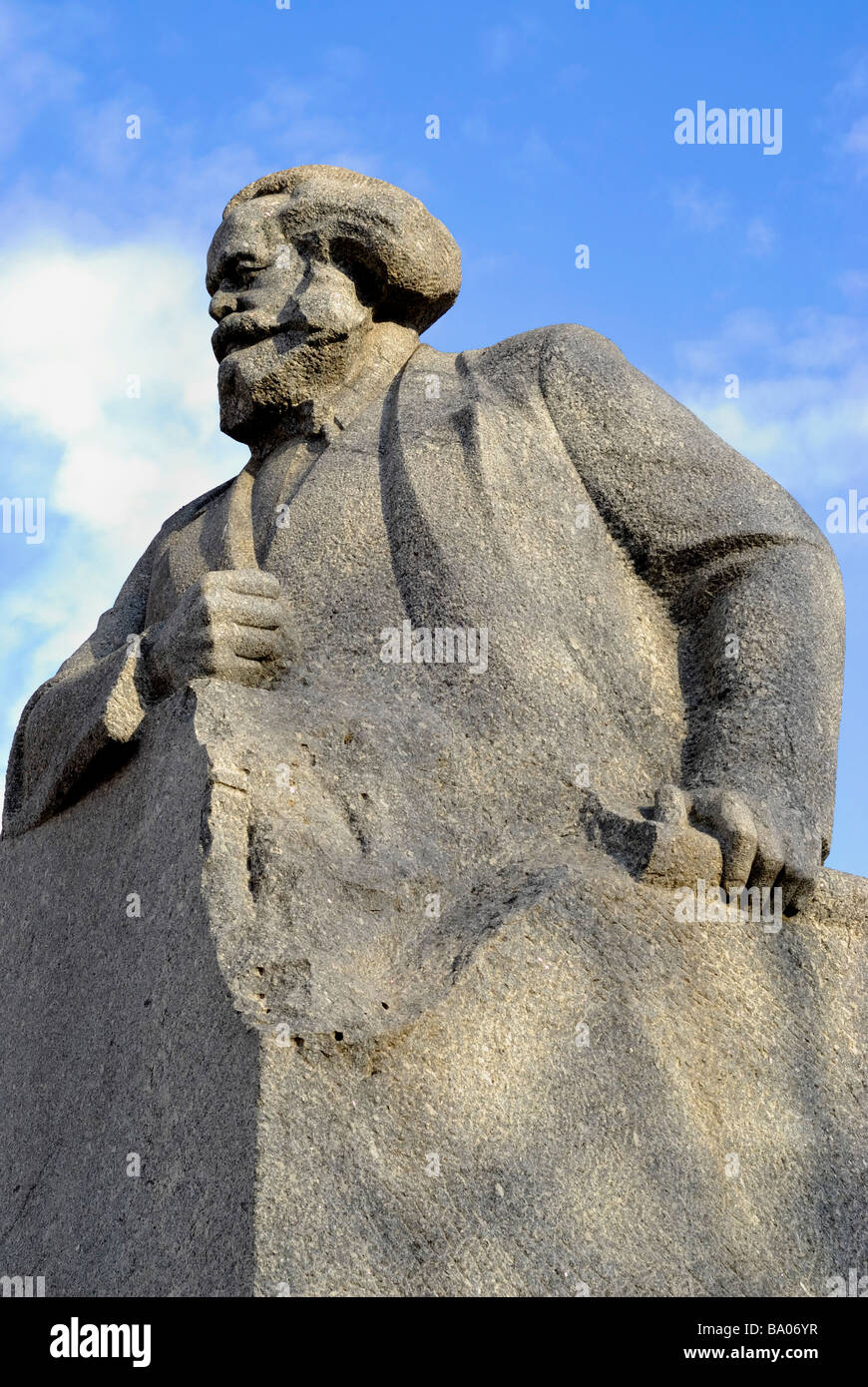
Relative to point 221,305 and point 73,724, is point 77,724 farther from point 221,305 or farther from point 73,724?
point 221,305

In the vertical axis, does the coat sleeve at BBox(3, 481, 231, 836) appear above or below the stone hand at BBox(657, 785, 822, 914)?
above

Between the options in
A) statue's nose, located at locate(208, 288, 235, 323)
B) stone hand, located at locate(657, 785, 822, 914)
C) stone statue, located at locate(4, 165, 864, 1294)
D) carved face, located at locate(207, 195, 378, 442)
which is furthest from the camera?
statue's nose, located at locate(208, 288, 235, 323)

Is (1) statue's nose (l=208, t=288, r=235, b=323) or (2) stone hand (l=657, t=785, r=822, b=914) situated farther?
(1) statue's nose (l=208, t=288, r=235, b=323)

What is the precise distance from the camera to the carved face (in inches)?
211

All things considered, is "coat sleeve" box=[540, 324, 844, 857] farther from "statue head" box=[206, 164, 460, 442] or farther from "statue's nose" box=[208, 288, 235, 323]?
"statue's nose" box=[208, 288, 235, 323]

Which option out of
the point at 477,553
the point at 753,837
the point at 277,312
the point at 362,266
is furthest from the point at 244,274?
the point at 753,837

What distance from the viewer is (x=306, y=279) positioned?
17.9ft

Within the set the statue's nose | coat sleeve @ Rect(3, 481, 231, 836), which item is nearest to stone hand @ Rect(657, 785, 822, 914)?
coat sleeve @ Rect(3, 481, 231, 836)

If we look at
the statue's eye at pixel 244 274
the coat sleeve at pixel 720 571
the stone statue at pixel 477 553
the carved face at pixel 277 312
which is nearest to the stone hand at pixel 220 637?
the stone statue at pixel 477 553

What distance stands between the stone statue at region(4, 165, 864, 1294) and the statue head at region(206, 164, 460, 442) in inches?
0.4

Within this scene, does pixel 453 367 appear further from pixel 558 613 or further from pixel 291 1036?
pixel 291 1036

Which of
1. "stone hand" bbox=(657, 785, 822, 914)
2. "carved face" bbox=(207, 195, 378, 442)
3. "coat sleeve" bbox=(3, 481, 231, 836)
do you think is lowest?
"stone hand" bbox=(657, 785, 822, 914)

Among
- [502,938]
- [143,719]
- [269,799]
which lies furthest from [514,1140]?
[143,719]

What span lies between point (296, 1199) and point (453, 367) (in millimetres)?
2881
